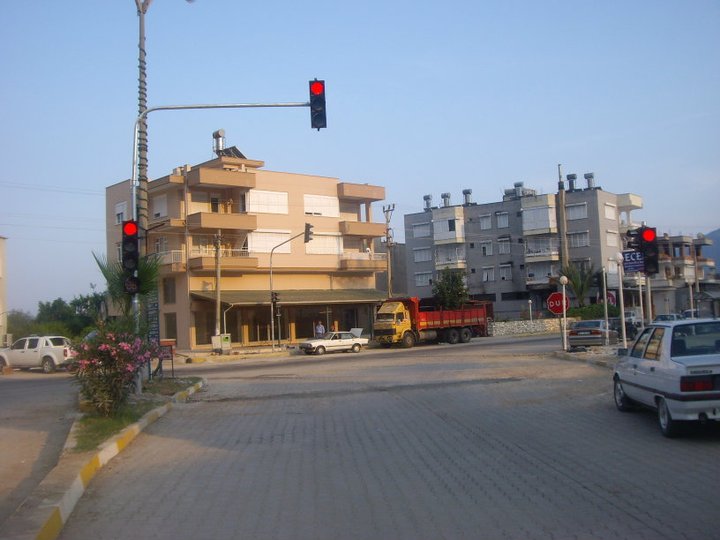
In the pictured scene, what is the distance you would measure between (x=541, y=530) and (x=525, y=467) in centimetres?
251

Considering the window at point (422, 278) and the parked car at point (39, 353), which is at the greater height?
the window at point (422, 278)

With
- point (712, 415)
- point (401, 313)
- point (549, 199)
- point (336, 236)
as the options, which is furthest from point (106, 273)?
point (549, 199)

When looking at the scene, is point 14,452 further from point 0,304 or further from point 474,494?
point 0,304

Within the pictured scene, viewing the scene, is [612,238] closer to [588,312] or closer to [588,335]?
[588,312]

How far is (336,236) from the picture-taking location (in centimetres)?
5291

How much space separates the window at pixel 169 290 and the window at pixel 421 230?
38254 millimetres

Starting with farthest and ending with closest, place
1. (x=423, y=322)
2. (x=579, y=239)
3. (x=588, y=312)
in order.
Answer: (x=579, y=239) → (x=588, y=312) → (x=423, y=322)

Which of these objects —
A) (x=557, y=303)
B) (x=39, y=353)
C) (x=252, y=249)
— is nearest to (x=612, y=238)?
(x=252, y=249)

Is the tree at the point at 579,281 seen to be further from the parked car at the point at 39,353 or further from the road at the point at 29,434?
the road at the point at 29,434

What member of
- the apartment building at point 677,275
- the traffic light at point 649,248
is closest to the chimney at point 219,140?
the traffic light at point 649,248

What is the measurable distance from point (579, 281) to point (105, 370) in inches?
2367

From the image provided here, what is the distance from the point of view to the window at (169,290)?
156 ft

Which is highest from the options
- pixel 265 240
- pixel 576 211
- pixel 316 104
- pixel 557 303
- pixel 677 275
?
pixel 576 211

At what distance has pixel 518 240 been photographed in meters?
74.2
